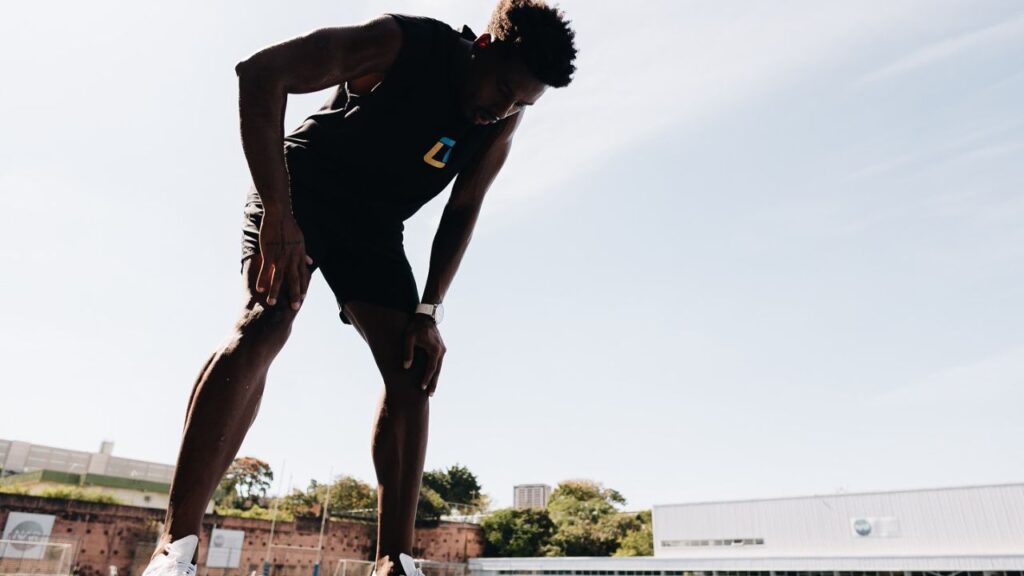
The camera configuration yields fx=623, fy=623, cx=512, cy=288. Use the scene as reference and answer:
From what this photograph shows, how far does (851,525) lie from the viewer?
1244 inches

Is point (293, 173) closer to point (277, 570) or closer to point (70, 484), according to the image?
point (277, 570)

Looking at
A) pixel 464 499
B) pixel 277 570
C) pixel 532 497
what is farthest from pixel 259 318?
pixel 532 497

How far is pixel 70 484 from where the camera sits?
32.4 m

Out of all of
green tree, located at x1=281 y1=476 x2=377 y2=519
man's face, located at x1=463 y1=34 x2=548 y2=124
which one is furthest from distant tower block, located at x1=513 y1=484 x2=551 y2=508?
man's face, located at x1=463 y1=34 x2=548 y2=124

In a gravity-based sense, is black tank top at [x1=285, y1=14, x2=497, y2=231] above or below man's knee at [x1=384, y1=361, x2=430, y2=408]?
above

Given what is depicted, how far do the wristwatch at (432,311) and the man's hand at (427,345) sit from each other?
2 centimetres

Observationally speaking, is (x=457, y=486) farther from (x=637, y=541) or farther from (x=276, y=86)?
(x=276, y=86)

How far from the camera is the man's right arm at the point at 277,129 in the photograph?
4.66 ft

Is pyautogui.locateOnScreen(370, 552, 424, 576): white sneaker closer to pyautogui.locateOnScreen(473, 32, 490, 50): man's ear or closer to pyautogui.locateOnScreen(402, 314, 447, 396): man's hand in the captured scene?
pyautogui.locateOnScreen(402, 314, 447, 396): man's hand

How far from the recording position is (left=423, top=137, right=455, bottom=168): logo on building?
5.74 ft

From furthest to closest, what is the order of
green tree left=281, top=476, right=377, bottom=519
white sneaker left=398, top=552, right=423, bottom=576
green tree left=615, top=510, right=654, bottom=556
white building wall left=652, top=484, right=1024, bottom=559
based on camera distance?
green tree left=615, top=510, right=654, bottom=556, green tree left=281, top=476, right=377, bottom=519, white building wall left=652, top=484, right=1024, bottom=559, white sneaker left=398, top=552, right=423, bottom=576

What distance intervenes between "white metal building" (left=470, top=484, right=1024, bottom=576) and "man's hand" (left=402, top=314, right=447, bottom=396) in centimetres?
3328

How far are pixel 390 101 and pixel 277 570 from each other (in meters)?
36.0

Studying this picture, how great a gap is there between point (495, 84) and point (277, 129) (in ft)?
1.86
